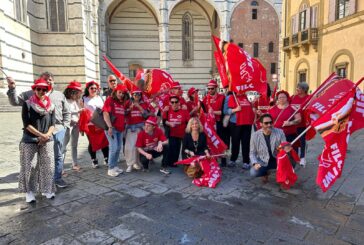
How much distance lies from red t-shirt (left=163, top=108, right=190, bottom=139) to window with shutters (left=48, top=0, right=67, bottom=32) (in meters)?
18.2

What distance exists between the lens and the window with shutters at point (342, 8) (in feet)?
56.2

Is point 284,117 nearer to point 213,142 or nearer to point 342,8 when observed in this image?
point 213,142

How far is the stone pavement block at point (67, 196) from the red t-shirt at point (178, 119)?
90.1 inches

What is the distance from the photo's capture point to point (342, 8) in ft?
57.4

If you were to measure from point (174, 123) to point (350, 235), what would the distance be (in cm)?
367

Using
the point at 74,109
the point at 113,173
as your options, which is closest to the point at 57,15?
the point at 74,109

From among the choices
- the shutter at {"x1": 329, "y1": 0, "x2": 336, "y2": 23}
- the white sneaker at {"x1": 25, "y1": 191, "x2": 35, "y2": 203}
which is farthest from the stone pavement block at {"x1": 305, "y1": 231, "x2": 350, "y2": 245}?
the shutter at {"x1": 329, "y1": 0, "x2": 336, "y2": 23}

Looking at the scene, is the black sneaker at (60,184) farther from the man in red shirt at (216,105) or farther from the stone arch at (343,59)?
the stone arch at (343,59)

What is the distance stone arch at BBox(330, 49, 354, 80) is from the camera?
54.9 ft

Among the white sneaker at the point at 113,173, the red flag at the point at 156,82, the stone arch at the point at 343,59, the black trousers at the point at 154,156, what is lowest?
the white sneaker at the point at 113,173

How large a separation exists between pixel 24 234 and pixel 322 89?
5.23 meters

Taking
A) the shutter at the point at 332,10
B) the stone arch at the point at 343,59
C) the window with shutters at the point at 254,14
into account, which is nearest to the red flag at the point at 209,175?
the stone arch at the point at 343,59

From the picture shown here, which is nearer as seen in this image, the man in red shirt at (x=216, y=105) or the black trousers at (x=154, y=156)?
the black trousers at (x=154, y=156)

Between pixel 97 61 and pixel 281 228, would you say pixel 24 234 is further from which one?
pixel 97 61
